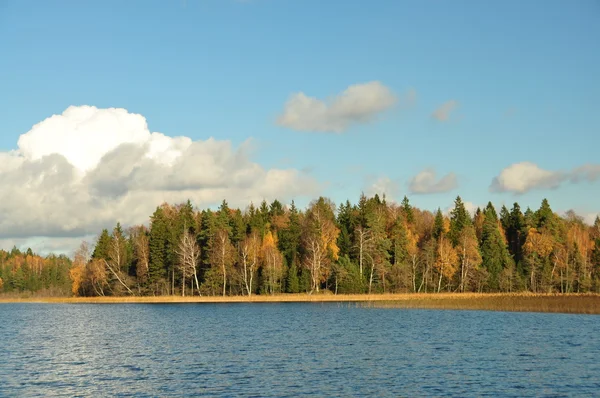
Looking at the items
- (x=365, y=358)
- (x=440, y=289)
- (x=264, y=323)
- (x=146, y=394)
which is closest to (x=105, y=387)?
(x=146, y=394)

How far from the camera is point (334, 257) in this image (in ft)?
393

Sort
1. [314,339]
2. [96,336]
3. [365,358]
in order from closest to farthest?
[365,358]
[314,339]
[96,336]

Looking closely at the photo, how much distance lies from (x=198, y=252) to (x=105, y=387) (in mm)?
89277

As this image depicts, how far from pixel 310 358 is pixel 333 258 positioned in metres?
79.9

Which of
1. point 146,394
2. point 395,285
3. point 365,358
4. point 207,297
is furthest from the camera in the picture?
point 395,285

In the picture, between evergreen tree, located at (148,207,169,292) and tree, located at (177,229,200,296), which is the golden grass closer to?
tree, located at (177,229,200,296)

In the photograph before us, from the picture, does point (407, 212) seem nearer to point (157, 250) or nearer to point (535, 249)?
point (535, 249)

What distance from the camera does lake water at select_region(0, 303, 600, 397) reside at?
101 feet

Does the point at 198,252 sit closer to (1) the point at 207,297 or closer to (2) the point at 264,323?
(1) the point at 207,297

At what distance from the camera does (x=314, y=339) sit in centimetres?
5041

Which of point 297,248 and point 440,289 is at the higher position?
point 297,248

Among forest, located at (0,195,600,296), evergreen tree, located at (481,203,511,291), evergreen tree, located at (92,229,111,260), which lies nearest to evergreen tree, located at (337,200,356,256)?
forest, located at (0,195,600,296)

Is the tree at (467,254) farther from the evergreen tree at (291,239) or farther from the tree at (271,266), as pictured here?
the tree at (271,266)

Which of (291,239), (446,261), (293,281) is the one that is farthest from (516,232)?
(293,281)
